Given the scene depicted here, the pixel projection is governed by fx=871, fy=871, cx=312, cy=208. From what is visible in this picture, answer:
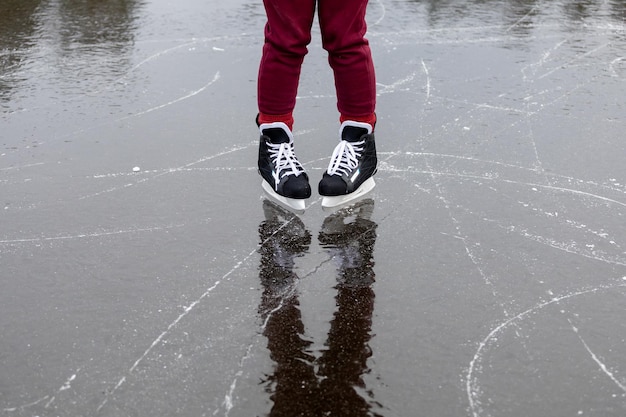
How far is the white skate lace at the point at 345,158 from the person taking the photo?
3.00m

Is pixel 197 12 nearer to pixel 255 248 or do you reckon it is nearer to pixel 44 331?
pixel 255 248

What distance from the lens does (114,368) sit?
2.11m

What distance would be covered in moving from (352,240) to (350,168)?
30 centimetres

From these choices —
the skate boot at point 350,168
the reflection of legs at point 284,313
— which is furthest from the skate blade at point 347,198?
the reflection of legs at point 284,313

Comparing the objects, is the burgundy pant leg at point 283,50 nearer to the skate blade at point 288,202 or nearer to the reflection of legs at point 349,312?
the skate blade at point 288,202

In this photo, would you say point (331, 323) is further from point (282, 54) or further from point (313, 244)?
point (282, 54)

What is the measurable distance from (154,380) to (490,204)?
1.50 metres

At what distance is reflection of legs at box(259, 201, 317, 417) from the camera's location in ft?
6.61

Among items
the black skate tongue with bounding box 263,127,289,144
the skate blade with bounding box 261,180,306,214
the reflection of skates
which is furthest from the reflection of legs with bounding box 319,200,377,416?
the black skate tongue with bounding box 263,127,289,144

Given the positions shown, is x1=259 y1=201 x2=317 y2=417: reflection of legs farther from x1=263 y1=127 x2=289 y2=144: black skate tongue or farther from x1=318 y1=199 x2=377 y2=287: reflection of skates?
x1=263 y1=127 x2=289 y2=144: black skate tongue

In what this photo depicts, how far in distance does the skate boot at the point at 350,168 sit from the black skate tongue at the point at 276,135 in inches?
7.4

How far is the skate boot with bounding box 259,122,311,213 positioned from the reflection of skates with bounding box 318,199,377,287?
14cm

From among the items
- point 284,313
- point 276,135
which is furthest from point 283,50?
point 284,313

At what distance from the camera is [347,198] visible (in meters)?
3.01
